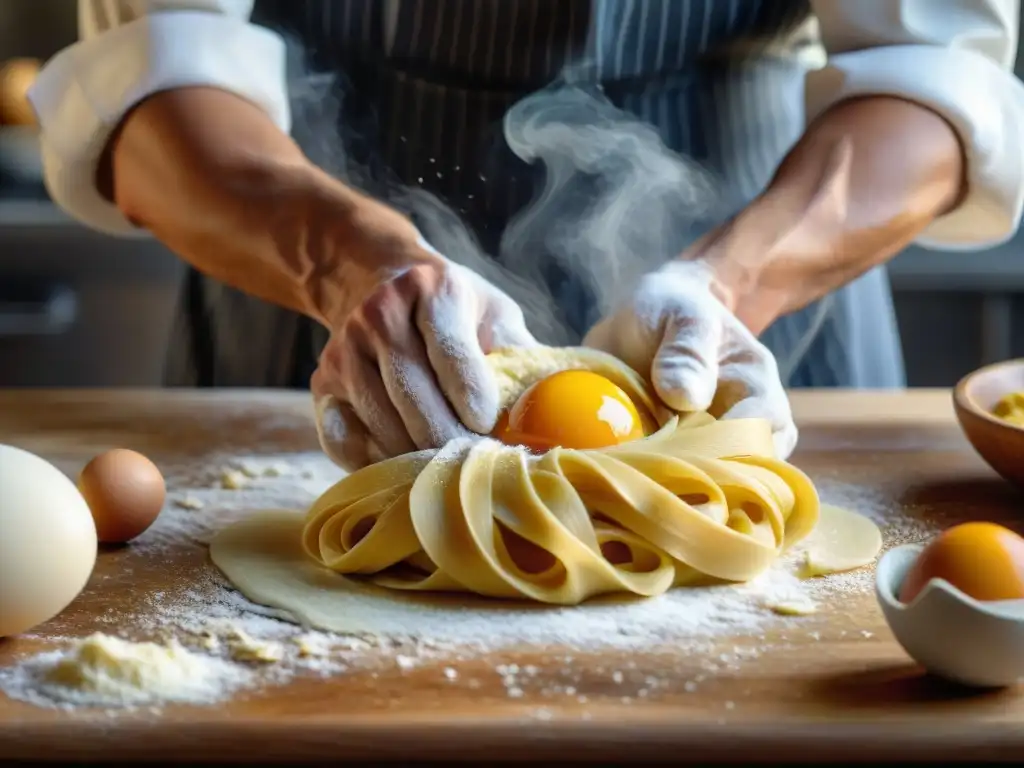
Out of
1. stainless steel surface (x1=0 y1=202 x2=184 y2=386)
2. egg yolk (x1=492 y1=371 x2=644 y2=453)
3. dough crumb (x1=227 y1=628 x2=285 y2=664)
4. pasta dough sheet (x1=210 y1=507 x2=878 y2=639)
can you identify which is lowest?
stainless steel surface (x1=0 y1=202 x2=184 y2=386)

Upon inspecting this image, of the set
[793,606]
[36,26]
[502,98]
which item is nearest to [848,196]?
[502,98]

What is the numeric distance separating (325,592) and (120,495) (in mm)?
270

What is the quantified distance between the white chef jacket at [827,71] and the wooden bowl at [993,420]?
343mm

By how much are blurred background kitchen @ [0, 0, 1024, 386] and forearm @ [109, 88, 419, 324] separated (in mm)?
1405

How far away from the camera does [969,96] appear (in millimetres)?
1800

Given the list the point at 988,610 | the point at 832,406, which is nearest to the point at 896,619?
the point at 988,610

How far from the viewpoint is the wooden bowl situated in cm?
148

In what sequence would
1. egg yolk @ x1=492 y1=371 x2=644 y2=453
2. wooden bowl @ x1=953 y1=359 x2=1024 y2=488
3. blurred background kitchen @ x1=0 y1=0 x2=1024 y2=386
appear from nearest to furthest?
egg yolk @ x1=492 y1=371 x2=644 y2=453, wooden bowl @ x1=953 y1=359 x2=1024 y2=488, blurred background kitchen @ x1=0 y1=0 x2=1024 y2=386

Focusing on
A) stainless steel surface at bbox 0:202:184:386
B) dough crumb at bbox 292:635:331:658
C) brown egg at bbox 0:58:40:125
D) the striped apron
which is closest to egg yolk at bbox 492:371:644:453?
dough crumb at bbox 292:635:331:658

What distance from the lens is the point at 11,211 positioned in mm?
3133

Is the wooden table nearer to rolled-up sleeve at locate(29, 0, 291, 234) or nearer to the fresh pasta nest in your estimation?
the fresh pasta nest

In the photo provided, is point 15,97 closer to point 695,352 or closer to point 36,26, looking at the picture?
point 36,26

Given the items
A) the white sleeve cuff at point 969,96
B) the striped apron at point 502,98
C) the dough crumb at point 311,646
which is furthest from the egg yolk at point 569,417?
the white sleeve cuff at point 969,96

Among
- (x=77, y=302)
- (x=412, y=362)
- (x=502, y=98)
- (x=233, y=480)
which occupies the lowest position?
(x=77, y=302)
